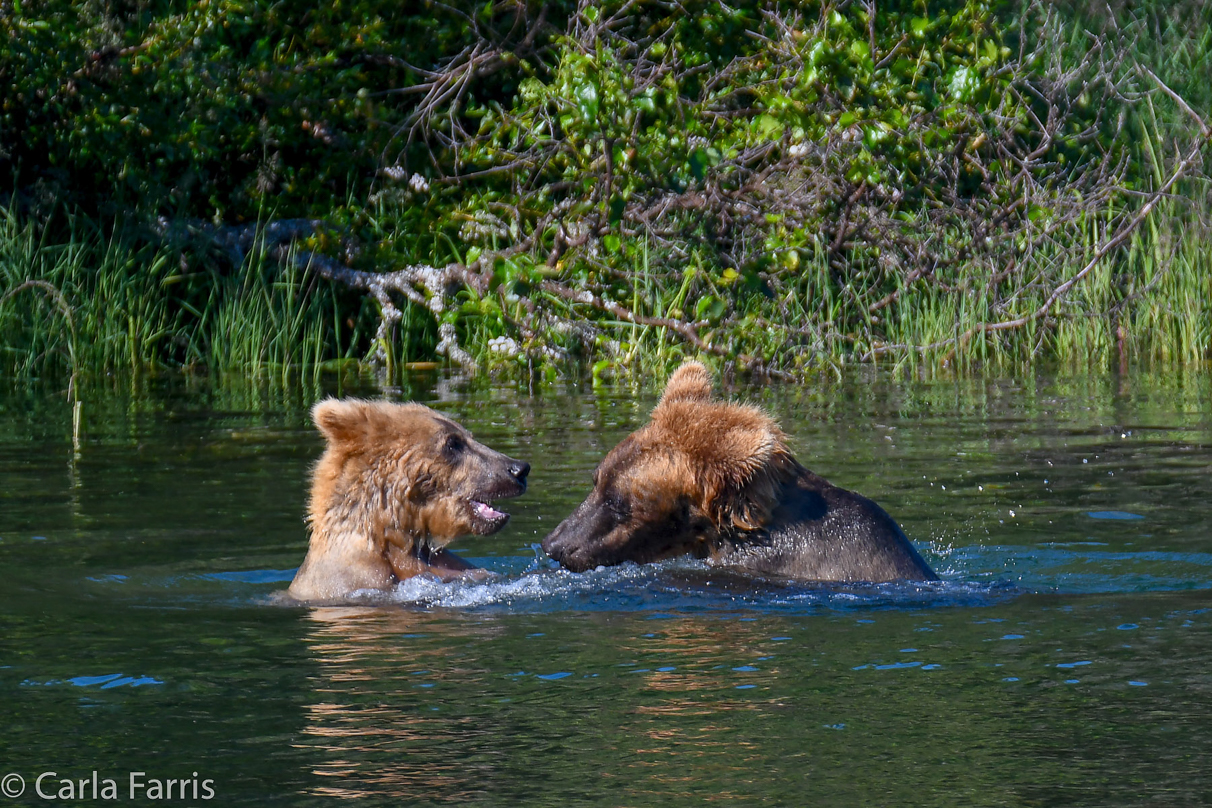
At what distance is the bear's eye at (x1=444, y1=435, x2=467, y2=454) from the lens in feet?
23.4

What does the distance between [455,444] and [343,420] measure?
1.66 feet

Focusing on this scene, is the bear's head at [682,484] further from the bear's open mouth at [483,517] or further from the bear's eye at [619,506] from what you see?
the bear's open mouth at [483,517]

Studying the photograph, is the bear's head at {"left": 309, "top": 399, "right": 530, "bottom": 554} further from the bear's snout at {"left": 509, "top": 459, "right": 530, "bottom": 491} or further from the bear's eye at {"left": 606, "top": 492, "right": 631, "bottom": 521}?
the bear's eye at {"left": 606, "top": 492, "right": 631, "bottom": 521}

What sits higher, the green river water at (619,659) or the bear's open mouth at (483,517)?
the bear's open mouth at (483,517)

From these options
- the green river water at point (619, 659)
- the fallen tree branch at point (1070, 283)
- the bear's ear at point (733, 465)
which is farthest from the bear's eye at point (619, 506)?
the fallen tree branch at point (1070, 283)

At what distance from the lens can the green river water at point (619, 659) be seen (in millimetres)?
4180

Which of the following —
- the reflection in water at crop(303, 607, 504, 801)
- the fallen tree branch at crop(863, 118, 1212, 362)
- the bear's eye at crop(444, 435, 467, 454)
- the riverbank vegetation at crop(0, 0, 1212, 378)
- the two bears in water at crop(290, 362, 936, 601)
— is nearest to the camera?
the reflection in water at crop(303, 607, 504, 801)

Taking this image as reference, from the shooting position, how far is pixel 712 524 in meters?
6.28

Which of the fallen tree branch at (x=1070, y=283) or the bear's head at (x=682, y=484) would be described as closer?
the bear's head at (x=682, y=484)

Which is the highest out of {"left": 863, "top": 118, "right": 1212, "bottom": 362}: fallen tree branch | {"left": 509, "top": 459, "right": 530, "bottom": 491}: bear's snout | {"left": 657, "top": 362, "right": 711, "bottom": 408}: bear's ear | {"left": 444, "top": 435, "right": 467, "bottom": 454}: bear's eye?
{"left": 863, "top": 118, "right": 1212, "bottom": 362}: fallen tree branch

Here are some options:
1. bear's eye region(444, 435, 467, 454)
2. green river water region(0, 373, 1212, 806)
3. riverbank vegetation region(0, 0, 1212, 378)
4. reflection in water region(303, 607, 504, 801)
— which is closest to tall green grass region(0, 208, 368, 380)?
riverbank vegetation region(0, 0, 1212, 378)

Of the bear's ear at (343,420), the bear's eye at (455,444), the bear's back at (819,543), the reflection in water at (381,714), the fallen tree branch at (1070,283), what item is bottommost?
the reflection in water at (381,714)

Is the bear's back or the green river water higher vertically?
the bear's back

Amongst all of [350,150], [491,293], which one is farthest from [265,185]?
[491,293]
